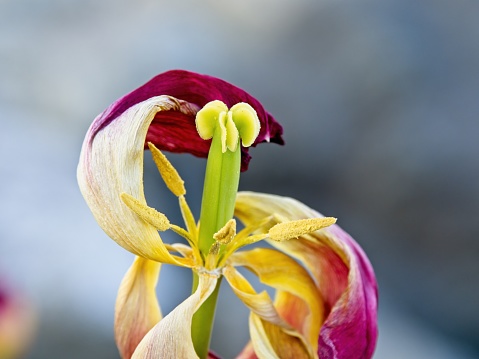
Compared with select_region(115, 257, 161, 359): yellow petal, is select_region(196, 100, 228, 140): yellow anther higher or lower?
higher

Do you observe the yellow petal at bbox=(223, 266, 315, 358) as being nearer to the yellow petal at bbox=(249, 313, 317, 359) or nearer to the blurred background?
the yellow petal at bbox=(249, 313, 317, 359)

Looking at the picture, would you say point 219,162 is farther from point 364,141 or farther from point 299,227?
point 364,141

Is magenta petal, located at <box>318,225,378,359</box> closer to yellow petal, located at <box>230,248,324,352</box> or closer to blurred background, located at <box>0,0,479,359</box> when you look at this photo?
yellow petal, located at <box>230,248,324,352</box>

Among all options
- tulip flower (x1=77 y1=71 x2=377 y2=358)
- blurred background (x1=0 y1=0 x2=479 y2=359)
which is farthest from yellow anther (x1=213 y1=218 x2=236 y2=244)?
blurred background (x1=0 y1=0 x2=479 y2=359)

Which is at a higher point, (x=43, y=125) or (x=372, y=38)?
(x=372, y=38)

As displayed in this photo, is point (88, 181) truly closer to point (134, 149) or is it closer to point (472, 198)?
point (134, 149)

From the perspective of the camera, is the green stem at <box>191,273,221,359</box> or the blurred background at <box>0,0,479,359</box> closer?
the green stem at <box>191,273,221,359</box>

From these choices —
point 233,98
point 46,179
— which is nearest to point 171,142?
point 233,98

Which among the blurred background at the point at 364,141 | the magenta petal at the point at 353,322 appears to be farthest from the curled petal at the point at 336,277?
the blurred background at the point at 364,141
